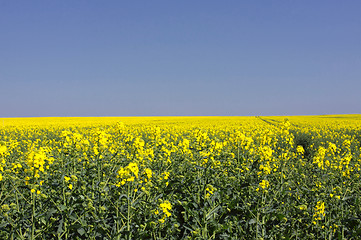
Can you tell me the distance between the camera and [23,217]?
433 cm

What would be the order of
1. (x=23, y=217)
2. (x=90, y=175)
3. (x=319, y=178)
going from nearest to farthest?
(x=23, y=217)
(x=90, y=175)
(x=319, y=178)

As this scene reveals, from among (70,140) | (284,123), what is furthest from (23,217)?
(284,123)

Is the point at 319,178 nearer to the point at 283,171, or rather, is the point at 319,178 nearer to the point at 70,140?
the point at 283,171

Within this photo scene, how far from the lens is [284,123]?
7.25 meters

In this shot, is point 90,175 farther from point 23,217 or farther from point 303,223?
point 303,223

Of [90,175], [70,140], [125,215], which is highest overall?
[70,140]

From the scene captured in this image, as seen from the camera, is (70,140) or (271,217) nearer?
(271,217)

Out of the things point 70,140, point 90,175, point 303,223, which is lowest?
point 303,223

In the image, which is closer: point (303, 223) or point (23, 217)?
point (23, 217)

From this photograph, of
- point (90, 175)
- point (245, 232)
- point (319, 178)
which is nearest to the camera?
point (245, 232)

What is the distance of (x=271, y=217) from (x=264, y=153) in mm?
1235

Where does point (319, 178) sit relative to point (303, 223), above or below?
above

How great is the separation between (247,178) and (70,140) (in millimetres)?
3634

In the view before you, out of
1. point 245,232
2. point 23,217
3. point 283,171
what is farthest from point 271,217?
point 23,217
